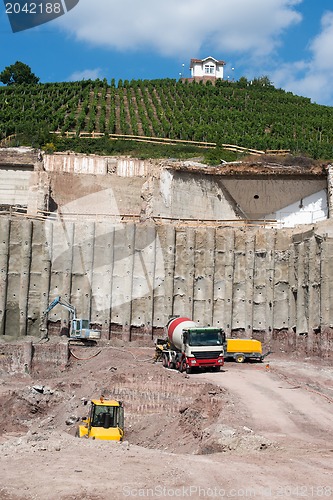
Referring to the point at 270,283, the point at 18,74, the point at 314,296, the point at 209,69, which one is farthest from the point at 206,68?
the point at 314,296

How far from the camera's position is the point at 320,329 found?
29688 millimetres

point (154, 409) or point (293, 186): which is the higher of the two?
point (293, 186)

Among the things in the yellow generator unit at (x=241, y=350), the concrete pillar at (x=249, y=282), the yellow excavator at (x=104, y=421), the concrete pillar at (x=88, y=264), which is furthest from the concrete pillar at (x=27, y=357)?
the yellow excavator at (x=104, y=421)

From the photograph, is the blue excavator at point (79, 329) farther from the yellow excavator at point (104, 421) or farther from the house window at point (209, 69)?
the house window at point (209, 69)

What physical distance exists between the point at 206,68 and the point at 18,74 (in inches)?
1339

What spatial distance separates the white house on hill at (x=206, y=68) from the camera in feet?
367

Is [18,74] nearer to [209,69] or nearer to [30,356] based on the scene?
[209,69]

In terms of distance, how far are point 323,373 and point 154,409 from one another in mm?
8655

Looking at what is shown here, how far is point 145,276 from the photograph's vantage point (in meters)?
33.3

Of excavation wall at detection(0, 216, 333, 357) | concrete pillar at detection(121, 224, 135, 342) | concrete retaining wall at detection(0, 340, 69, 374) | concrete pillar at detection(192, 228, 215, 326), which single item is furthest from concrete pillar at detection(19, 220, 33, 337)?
concrete pillar at detection(192, 228, 215, 326)

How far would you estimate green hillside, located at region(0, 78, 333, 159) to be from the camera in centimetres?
6222

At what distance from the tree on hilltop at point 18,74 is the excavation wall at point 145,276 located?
70.9m

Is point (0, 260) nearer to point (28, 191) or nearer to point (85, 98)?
point (28, 191)

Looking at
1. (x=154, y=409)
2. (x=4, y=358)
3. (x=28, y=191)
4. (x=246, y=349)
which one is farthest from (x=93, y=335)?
(x=28, y=191)
